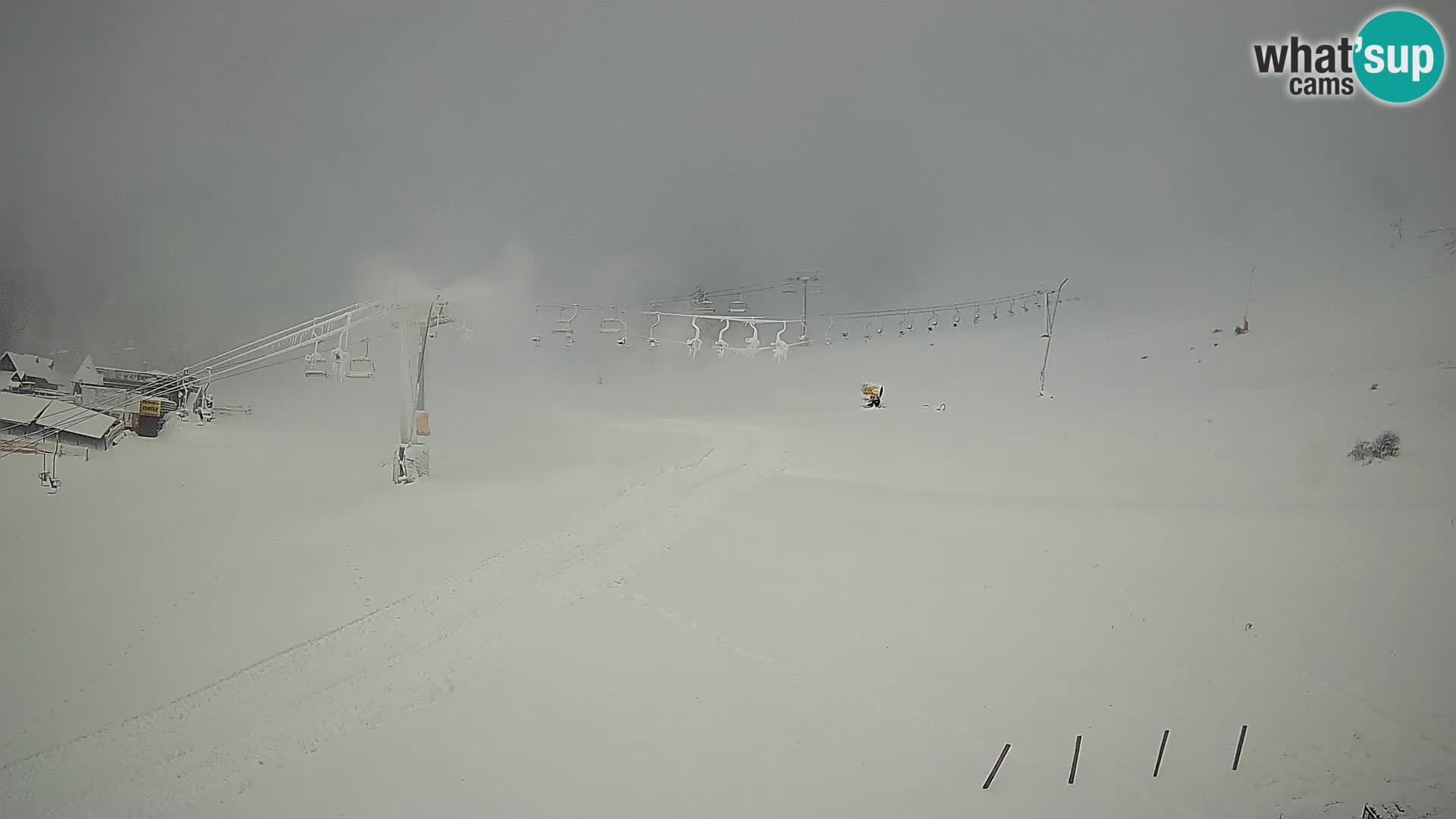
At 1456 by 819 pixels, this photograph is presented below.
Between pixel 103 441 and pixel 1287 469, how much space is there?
41.7ft

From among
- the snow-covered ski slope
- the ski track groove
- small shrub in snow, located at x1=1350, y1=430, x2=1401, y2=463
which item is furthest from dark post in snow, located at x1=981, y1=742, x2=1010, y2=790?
small shrub in snow, located at x1=1350, y1=430, x2=1401, y2=463

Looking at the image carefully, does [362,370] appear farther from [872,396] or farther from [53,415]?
[872,396]

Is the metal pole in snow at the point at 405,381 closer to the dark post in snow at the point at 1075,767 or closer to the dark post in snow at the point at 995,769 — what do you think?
the dark post in snow at the point at 995,769

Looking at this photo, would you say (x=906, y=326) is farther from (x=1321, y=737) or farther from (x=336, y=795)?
(x=336, y=795)

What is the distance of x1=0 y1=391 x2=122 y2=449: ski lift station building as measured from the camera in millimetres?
6781

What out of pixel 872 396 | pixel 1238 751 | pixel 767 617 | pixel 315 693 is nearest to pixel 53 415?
pixel 315 693

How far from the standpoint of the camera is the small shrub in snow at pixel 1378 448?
802 centimetres

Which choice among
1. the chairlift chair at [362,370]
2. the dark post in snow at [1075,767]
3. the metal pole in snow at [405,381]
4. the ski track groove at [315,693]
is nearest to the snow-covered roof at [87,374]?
the chairlift chair at [362,370]

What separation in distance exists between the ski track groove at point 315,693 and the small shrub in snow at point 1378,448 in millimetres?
7691

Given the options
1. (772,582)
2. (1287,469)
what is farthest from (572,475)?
(1287,469)

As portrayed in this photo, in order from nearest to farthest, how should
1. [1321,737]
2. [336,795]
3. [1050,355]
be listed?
1. [336,795]
2. [1321,737]
3. [1050,355]

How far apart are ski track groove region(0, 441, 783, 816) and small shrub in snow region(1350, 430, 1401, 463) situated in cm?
769

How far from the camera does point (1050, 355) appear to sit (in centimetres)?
1472

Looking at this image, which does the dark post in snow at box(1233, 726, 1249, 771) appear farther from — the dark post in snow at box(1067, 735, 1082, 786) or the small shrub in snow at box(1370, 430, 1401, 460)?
the small shrub in snow at box(1370, 430, 1401, 460)
